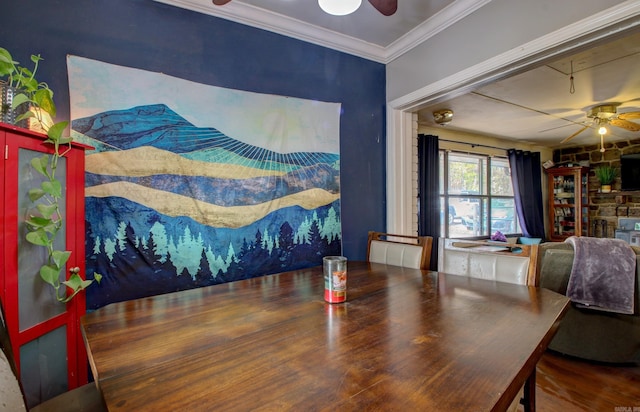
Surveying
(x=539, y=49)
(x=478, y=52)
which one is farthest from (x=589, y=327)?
(x=478, y=52)

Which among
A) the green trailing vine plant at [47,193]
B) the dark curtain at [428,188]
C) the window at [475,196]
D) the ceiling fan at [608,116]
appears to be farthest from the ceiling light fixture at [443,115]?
the green trailing vine plant at [47,193]

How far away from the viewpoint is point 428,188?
4.01 metres

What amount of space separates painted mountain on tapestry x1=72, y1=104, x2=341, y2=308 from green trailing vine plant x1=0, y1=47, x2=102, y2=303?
1.09 feet

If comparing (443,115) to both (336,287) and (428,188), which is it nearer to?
(428,188)

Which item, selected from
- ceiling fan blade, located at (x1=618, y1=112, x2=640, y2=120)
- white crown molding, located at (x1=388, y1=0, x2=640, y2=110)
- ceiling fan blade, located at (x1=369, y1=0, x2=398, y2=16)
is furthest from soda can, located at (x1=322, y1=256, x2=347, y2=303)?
ceiling fan blade, located at (x1=618, y1=112, x2=640, y2=120)

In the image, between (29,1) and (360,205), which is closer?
(29,1)

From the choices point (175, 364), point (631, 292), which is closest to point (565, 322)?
point (631, 292)

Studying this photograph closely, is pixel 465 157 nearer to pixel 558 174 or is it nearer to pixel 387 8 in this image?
pixel 558 174

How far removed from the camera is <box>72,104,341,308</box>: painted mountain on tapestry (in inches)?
63.3

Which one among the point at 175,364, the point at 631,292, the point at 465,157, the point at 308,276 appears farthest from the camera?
the point at 465,157

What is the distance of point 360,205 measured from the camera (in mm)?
2566

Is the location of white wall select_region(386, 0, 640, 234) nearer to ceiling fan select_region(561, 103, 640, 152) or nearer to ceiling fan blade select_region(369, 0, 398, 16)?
ceiling fan blade select_region(369, 0, 398, 16)

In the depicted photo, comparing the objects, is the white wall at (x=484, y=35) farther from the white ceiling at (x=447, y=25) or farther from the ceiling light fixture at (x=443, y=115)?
the ceiling light fixture at (x=443, y=115)

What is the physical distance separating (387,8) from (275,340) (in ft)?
4.84
